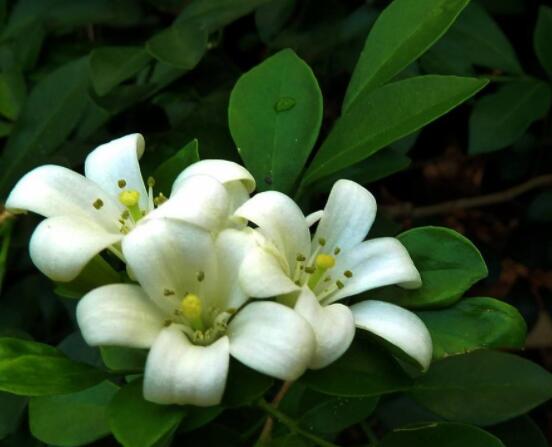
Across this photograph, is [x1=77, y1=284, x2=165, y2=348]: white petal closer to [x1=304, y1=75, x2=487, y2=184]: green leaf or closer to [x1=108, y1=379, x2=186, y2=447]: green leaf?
[x1=108, y1=379, x2=186, y2=447]: green leaf

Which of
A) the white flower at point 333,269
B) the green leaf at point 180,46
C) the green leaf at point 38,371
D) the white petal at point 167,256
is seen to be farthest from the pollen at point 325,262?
the green leaf at point 180,46

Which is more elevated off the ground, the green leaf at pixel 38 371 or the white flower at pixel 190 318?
the white flower at pixel 190 318

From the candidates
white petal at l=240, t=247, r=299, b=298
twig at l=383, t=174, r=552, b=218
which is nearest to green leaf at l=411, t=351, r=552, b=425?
white petal at l=240, t=247, r=299, b=298

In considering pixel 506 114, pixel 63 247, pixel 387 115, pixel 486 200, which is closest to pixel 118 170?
pixel 63 247

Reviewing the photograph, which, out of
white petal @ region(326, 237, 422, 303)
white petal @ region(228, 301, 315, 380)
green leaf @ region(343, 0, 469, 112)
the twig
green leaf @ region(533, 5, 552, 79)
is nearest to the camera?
white petal @ region(228, 301, 315, 380)

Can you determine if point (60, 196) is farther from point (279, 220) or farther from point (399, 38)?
point (399, 38)

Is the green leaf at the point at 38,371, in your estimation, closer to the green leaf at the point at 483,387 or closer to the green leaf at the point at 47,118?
the green leaf at the point at 483,387
